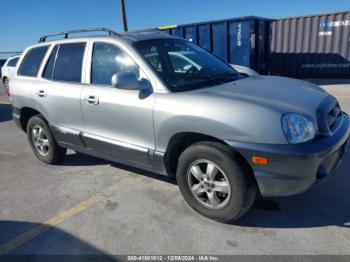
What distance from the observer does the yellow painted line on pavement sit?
10.2 feet

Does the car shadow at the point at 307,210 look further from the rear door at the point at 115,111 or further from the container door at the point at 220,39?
the container door at the point at 220,39

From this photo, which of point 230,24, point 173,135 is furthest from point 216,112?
point 230,24

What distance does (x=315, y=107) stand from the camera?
304 centimetres

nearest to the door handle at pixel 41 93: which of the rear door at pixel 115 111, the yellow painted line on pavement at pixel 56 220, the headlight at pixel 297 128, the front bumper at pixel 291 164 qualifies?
the rear door at pixel 115 111

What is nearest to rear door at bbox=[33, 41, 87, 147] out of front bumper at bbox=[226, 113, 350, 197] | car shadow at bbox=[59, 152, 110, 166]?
car shadow at bbox=[59, 152, 110, 166]

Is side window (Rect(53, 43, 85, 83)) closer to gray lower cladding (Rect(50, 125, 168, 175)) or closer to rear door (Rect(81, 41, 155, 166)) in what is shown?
rear door (Rect(81, 41, 155, 166))

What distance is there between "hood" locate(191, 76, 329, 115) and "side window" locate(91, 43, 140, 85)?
2.99 feet

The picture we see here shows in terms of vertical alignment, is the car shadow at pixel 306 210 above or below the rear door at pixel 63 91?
below

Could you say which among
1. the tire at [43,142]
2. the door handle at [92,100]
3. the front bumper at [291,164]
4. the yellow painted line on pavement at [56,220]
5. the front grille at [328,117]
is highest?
the door handle at [92,100]

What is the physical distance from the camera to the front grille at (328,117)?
2.96 m

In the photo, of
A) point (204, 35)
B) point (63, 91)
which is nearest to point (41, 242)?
point (63, 91)

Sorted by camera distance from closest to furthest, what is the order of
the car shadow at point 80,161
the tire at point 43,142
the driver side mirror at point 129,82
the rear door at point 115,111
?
the driver side mirror at point 129,82, the rear door at point 115,111, the tire at point 43,142, the car shadow at point 80,161

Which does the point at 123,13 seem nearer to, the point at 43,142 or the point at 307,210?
the point at 43,142

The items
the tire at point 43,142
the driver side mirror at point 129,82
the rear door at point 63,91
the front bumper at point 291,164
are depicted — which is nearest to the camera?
the front bumper at point 291,164
